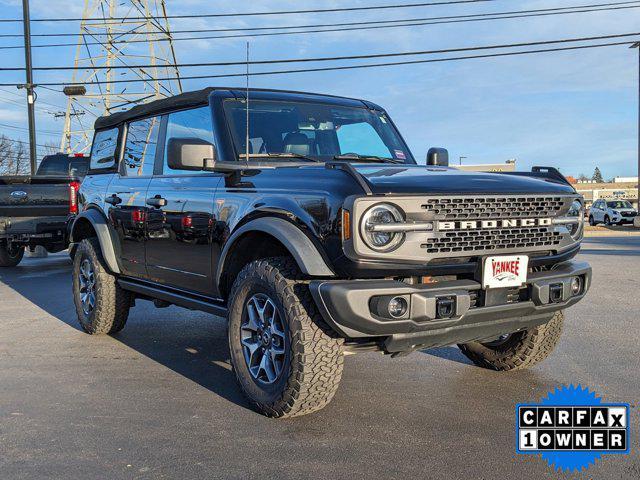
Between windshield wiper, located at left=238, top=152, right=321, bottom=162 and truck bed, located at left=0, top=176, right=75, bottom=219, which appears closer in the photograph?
windshield wiper, located at left=238, top=152, right=321, bottom=162

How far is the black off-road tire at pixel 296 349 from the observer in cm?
342

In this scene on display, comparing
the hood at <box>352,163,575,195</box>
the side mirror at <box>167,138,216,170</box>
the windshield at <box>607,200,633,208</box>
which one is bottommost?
the windshield at <box>607,200,633,208</box>

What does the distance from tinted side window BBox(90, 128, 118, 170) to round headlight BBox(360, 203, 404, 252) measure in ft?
11.5

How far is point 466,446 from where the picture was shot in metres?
3.27

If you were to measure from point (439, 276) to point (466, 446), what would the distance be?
2.96 feet

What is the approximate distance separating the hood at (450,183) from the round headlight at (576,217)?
14cm

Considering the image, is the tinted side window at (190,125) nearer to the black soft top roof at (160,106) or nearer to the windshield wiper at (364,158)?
the black soft top roof at (160,106)

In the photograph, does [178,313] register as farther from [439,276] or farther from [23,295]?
[439,276]

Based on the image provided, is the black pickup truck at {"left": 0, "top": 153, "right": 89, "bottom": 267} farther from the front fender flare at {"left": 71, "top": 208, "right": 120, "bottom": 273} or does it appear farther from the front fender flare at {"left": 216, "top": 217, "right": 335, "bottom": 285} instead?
the front fender flare at {"left": 216, "top": 217, "right": 335, "bottom": 285}

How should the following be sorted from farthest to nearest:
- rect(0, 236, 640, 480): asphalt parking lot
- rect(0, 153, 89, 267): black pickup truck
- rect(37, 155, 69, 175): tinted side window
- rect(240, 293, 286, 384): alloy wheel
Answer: rect(37, 155, 69, 175): tinted side window
rect(0, 153, 89, 267): black pickup truck
rect(240, 293, 286, 384): alloy wheel
rect(0, 236, 640, 480): asphalt parking lot

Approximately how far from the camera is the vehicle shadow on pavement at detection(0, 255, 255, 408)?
15.2 feet

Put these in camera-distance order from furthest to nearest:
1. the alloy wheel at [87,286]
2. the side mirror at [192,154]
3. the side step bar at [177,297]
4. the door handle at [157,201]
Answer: the alloy wheel at [87,286], the door handle at [157,201], the side step bar at [177,297], the side mirror at [192,154]

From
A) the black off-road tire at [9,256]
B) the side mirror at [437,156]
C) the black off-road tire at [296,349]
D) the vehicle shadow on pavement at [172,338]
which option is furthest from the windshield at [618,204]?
the black off-road tire at [296,349]

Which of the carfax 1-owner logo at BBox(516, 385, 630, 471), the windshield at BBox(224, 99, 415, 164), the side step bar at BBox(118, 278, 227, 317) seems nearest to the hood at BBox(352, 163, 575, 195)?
the windshield at BBox(224, 99, 415, 164)
